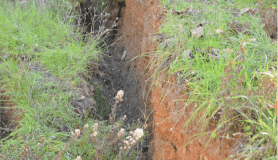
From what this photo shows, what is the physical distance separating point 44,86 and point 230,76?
1.94m

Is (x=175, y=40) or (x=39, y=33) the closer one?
(x=175, y=40)

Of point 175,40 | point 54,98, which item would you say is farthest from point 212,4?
point 54,98

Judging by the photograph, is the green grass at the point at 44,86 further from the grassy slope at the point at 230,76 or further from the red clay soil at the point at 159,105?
the grassy slope at the point at 230,76

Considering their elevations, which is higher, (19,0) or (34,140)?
(19,0)

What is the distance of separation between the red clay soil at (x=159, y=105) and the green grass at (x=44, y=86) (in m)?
0.46

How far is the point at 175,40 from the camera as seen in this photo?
2.02 meters

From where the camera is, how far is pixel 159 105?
2.19 metres

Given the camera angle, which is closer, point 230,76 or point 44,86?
point 230,76

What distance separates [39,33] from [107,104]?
1442 millimetres

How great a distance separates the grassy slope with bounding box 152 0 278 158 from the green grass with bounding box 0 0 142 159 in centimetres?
86

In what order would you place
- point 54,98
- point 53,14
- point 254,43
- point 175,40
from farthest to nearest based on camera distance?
point 53,14 → point 54,98 → point 175,40 → point 254,43

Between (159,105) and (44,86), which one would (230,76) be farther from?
(44,86)

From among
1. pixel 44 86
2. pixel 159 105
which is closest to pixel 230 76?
pixel 159 105

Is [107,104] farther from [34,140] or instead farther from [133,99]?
[34,140]
